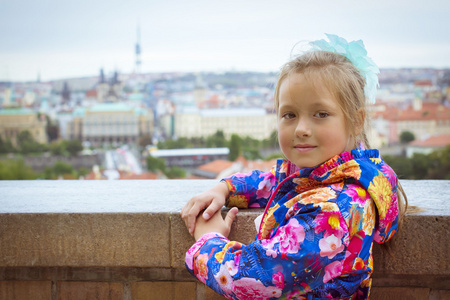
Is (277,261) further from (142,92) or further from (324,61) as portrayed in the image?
(142,92)

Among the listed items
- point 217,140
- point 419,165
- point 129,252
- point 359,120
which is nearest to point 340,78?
point 359,120

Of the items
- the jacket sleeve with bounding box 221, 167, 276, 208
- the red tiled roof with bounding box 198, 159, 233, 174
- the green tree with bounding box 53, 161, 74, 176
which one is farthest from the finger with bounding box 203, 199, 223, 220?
the green tree with bounding box 53, 161, 74, 176

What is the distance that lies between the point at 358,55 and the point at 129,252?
2.65 feet

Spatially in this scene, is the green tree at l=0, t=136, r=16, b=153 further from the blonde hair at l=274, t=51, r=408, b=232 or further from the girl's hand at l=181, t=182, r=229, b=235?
the blonde hair at l=274, t=51, r=408, b=232

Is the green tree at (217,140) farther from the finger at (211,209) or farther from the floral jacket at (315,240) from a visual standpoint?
the floral jacket at (315,240)

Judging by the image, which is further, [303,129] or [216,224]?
[216,224]

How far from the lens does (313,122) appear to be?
1.11 metres

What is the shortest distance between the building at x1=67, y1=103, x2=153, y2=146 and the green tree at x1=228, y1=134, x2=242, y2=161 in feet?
47.5

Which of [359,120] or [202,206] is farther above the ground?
[359,120]

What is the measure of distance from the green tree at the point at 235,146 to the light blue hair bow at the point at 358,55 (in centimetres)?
4347

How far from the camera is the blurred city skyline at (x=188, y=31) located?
67812 mm

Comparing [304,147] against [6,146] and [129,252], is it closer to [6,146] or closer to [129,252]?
[129,252]

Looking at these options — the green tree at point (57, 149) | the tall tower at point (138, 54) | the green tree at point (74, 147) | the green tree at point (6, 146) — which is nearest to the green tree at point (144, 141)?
the green tree at point (74, 147)

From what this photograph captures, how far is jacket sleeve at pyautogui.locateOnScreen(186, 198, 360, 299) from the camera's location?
3.17ft
